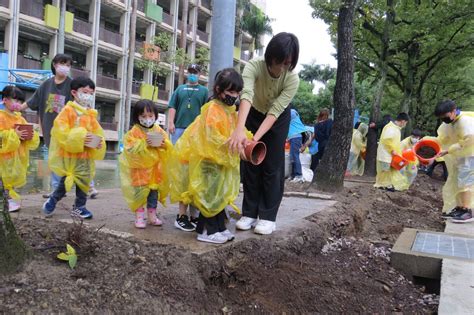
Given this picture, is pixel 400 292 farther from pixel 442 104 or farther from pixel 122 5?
pixel 122 5

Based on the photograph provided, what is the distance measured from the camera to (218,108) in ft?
9.98

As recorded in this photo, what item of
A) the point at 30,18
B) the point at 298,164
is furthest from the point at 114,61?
the point at 298,164

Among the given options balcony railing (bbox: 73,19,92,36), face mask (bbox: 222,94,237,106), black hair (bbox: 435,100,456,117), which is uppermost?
balcony railing (bbox: 73,19,92,36)

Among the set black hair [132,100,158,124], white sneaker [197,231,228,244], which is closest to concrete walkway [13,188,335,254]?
white sneaker [197,231,228,244]

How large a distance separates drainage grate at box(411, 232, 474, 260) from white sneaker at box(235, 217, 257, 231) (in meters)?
1.54

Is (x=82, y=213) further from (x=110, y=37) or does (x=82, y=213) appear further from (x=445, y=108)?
(x=110, y=37)

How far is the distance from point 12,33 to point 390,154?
18.8 meters

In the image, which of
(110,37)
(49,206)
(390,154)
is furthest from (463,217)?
(110,37)

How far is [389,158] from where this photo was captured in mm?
8852

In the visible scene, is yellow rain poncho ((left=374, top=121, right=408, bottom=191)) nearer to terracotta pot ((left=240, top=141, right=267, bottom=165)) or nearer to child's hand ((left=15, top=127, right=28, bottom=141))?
terracotta pot ((left=240, top=141, right=267, bottom=165))

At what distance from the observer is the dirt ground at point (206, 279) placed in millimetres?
2014

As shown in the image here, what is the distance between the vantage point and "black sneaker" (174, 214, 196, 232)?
130 inches

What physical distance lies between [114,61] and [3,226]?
26699mm

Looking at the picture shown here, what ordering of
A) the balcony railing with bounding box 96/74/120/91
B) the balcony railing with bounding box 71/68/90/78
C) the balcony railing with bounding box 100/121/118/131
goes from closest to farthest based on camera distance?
the balcony railing with bounding box 71/68/90/78 < the balcony railing with bounding box 96/74/120/91 < the balcony railing with bounding box 100/121/118/131
